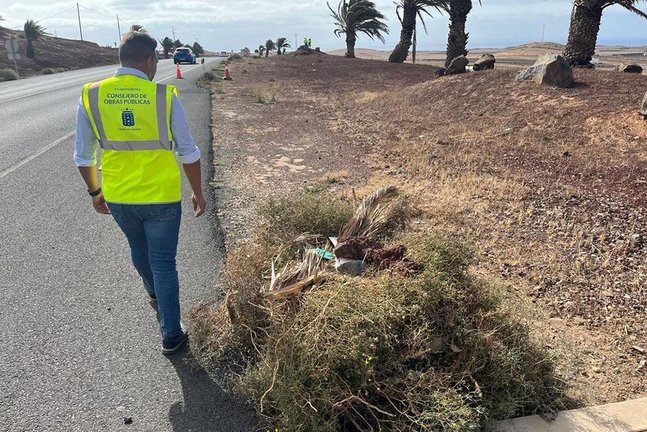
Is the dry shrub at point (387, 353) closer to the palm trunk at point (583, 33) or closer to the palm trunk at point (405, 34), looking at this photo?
the palm trunk at point (583, 33)

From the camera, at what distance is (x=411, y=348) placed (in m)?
2.58

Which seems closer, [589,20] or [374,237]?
[374,237]

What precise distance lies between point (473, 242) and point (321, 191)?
2.36 m

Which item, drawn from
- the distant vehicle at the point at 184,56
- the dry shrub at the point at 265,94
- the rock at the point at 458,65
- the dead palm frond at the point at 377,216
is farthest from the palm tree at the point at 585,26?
the distant vehicle at the point at 184,56

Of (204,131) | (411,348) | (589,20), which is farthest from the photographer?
(589,20)

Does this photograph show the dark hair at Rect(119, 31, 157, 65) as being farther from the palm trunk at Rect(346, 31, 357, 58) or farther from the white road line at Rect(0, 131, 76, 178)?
the palm trunk at Rect(346, 31, 357, 58)

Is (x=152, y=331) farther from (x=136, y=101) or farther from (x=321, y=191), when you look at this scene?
(x=321, y=191)

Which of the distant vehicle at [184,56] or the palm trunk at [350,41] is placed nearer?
the palm trunk at [350,41]

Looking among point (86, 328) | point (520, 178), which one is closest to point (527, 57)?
point (520, 178)

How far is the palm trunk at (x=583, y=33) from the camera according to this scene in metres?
12.5

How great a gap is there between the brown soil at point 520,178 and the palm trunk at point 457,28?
5.43 meters

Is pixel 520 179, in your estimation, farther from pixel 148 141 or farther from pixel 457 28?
pixel 457 28

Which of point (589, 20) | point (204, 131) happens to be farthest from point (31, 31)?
point (589, 20)

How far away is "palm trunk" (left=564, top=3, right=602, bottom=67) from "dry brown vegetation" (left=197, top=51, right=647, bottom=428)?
1.75 meters
